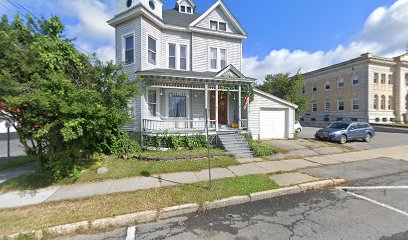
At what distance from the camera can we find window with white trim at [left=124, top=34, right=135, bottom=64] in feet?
38.2

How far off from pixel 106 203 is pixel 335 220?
17.2ft

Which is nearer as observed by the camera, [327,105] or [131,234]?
[131,234]

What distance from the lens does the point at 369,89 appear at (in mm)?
27906

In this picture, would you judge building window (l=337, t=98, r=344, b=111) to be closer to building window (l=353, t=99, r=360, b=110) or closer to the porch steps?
building window (l=353, t=99, r=360, b=110)

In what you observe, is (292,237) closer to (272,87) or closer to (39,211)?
(39,211)

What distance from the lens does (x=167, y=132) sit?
34.0ft

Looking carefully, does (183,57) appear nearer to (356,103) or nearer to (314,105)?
(356,103)

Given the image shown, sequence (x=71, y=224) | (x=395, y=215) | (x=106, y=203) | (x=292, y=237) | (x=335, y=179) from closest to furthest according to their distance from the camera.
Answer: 1. (x=292, y=237)
2. (x=71, y=224)
3. (x=395, y=215)
4. (x=106, y=203)
5. (x=335, y=179)

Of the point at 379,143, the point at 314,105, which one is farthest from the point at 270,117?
the point at 314,105

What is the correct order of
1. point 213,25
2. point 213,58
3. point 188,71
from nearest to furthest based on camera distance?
point 188,71 < point 213,58 < point 213,25

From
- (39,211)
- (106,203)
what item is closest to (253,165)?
(106,203)

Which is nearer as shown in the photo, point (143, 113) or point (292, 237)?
point (292, 237)

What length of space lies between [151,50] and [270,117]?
9862 mm

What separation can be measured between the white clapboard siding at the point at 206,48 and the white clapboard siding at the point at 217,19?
83cm
